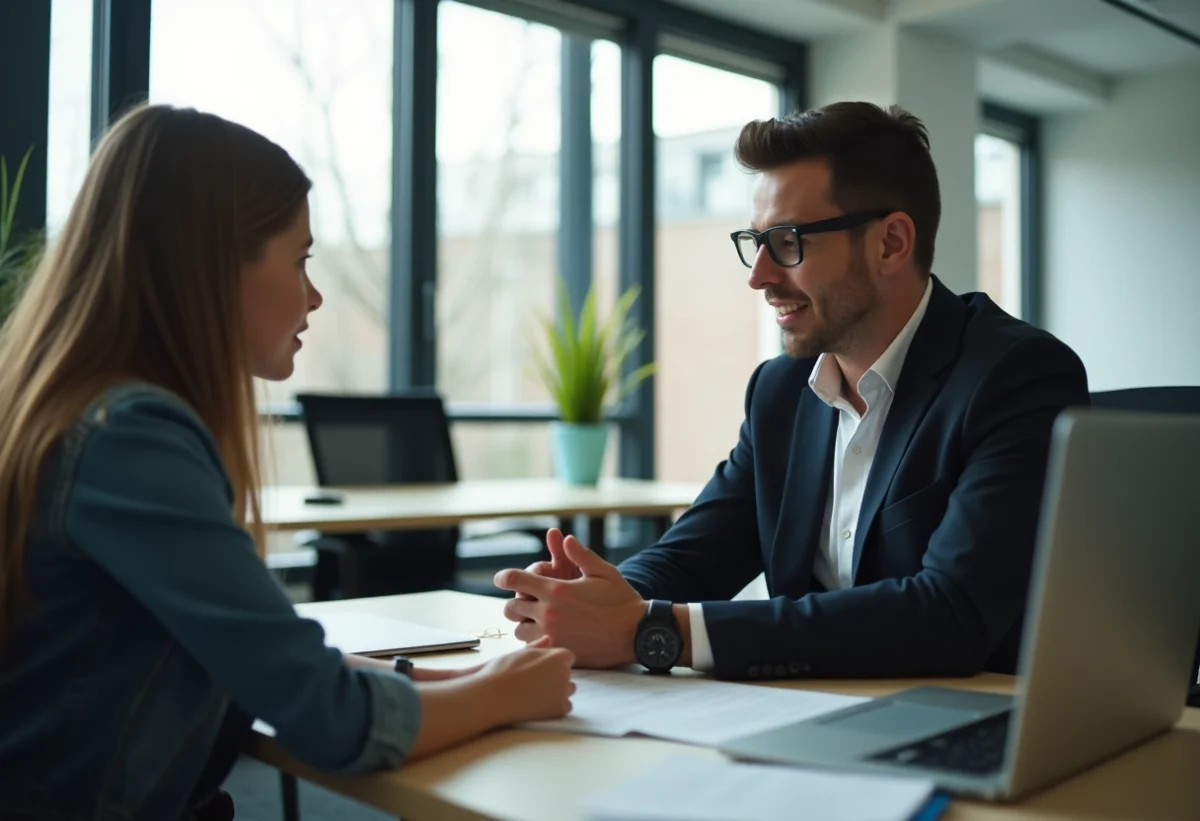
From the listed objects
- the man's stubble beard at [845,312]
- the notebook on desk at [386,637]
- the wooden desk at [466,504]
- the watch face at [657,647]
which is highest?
the man's stubble beard at [845,312]

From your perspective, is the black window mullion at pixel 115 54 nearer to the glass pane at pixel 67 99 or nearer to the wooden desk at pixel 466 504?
the glass pane at pixel 67 99

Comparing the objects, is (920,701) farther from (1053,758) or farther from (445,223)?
(445,223)

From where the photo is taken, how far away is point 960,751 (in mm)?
950

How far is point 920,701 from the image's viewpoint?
44.7 inches

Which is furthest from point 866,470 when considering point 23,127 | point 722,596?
point 23,127

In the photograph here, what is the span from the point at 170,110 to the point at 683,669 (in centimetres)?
79

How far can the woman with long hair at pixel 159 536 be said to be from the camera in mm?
938

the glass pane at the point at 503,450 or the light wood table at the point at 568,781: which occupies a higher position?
the glass pane at the point at 503,450

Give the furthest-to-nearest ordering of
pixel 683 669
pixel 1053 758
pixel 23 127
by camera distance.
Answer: pixel 23 127 < pixel 683 669 < pixel 1053 758

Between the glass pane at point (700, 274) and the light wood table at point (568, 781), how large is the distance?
4.51 meters

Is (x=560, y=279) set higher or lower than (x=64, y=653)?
higher

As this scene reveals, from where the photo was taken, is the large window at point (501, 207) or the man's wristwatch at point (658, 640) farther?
the large window at point (501, 207)

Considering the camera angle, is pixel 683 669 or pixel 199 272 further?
pixel 683 669

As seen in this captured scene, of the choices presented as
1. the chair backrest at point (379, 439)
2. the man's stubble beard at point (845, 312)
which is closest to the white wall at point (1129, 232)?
the chair backrest at point (379, 439)
